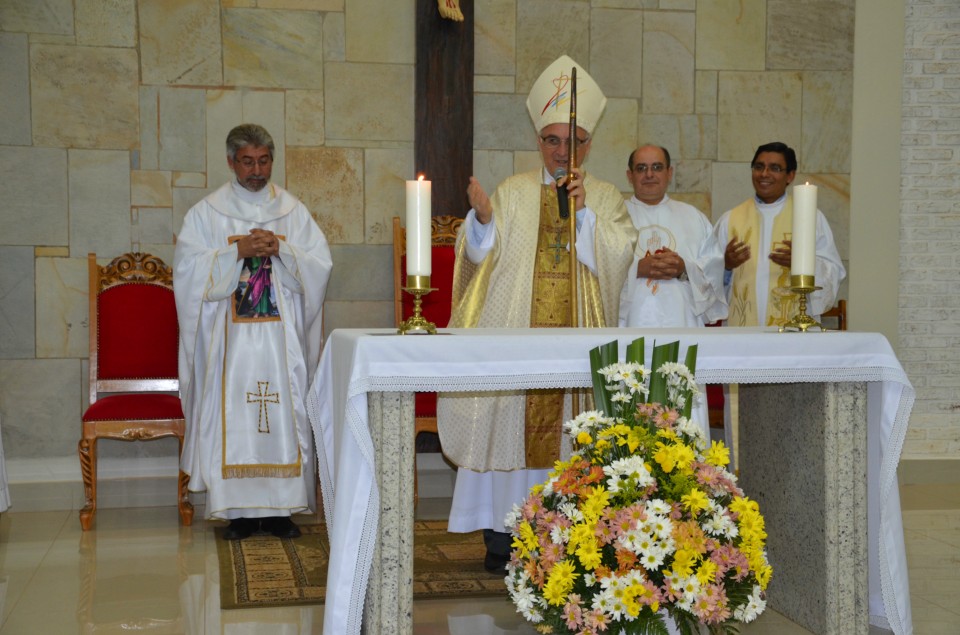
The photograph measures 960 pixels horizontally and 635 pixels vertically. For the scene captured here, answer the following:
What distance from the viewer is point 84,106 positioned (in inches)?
243

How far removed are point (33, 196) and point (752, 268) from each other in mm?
4059

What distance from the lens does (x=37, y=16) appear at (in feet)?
20.0

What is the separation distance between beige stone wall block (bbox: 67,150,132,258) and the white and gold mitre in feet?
9.44

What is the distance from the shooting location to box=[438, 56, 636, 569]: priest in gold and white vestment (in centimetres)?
429

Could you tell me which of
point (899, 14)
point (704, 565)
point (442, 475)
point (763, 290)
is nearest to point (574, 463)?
point (704, 565)

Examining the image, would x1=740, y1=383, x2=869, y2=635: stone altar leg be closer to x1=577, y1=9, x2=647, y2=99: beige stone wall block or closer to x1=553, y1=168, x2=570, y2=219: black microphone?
x1=553, y1=168, x2=570, y2=219: black microphone

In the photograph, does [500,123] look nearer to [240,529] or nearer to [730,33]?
[730,33]

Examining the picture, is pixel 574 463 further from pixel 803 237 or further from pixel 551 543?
pixel 803 237

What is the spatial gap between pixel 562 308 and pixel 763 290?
1800 millimetres

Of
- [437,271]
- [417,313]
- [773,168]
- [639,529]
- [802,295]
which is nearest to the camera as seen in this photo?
[639,529]

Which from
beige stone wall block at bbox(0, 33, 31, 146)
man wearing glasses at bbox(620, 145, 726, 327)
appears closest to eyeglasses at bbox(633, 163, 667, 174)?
man wearing glasses at bbox(620, 145, 726, 327)

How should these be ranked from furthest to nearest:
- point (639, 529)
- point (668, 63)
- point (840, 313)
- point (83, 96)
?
point (668, 63)
point (840, 313)
point (83, 96)
point (639, 529)

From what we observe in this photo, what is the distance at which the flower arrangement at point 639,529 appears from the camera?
288 centimetres

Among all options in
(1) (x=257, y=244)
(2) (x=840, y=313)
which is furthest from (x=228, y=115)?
(2) (x=840, y=313)
